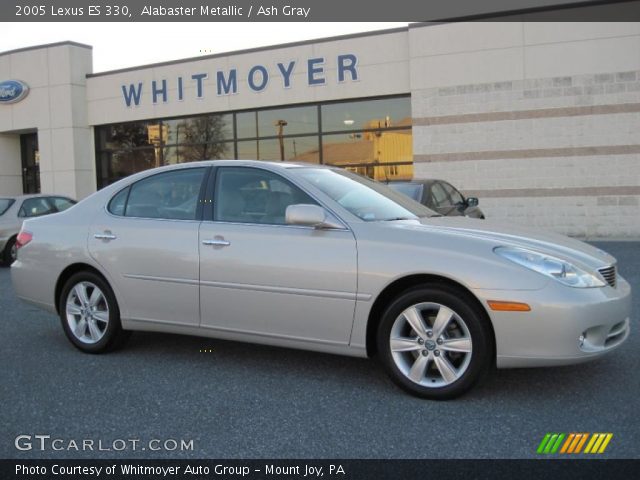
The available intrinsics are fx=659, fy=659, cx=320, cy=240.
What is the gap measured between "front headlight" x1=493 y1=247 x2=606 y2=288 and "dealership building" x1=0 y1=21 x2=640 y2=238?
11.7m

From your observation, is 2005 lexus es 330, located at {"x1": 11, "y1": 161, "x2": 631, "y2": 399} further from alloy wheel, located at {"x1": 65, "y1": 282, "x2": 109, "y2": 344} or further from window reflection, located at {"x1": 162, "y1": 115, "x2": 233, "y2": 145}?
window reflection, located at {"x1": 162, "y1": 115, "x2": 233, "y2": 145}

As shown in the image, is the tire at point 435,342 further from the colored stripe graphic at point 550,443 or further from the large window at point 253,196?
the large window at point 253,196

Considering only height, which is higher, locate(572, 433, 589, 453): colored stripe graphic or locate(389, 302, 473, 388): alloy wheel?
locate(389, 302, 473, 388): alloy wheel

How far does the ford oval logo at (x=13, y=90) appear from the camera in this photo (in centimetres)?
2134

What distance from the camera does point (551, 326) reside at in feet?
12.1

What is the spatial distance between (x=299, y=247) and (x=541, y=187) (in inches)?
475

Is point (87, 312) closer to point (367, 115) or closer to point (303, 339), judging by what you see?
point (303, 339)

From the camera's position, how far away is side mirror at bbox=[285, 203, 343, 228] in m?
4.24

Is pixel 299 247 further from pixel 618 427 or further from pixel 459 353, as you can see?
pixel 618 427

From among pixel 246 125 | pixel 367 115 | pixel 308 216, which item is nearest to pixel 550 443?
pixel 308 216

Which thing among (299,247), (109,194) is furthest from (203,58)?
(299,247)

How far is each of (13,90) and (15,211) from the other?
11103 mm

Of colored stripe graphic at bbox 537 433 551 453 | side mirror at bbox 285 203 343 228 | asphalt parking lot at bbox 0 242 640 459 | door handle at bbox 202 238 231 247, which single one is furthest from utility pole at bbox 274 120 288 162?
colored stripe graphic at bbox 537 433 551 453
